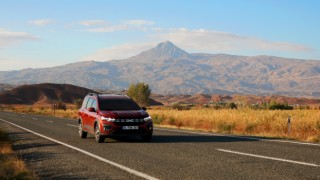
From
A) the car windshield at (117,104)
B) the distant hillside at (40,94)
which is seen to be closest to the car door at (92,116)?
the car windshield at (117,104)

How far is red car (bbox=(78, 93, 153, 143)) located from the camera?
48.3 feet

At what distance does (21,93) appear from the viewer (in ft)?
559

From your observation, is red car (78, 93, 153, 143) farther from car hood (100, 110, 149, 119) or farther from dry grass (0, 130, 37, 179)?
dry grass (0, 130, 37, 179)

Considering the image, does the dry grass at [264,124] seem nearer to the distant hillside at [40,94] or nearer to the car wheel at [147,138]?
the car wheel at [147,138]

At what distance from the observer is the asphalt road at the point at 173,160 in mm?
8719

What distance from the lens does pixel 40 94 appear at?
558 feet

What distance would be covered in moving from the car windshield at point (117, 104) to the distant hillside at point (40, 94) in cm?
14572

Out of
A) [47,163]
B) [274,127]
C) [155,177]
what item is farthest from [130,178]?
[274,127]

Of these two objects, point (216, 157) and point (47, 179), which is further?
point (216, 157)

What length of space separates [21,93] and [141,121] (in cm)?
16328

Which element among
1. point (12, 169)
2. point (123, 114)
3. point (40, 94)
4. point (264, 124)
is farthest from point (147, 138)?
point (40, 94)

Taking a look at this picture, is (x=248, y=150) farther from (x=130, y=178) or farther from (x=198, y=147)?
(x=130, y=178)

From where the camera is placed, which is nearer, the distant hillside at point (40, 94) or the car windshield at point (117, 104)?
the car windshield at point (117, 104)

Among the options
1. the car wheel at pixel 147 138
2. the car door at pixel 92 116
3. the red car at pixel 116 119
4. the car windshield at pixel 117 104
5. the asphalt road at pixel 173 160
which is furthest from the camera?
the car windshield at pixel 117 104
